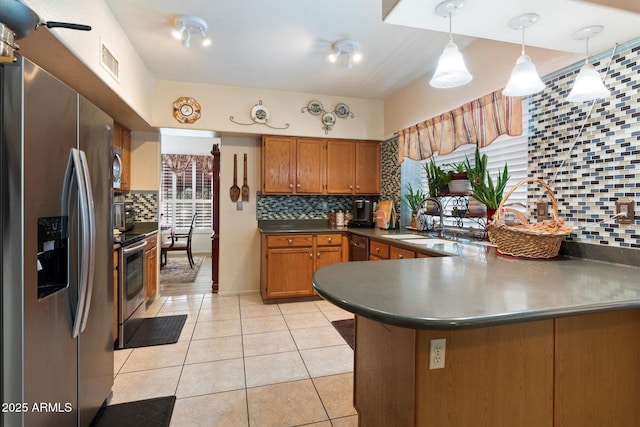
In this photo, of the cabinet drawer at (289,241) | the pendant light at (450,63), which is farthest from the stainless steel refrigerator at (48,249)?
the cabinet drawer at (289,241)

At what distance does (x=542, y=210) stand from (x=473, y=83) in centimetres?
129

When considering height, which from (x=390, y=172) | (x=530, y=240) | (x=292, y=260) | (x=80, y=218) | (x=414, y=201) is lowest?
(x=292, y=260)

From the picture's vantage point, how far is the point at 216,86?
3.78m

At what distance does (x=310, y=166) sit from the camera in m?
4.08

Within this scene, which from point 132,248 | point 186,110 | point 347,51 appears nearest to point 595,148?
point 347,51

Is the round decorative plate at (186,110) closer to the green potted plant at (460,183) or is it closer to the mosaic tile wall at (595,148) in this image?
the green potted plant at (460,183)

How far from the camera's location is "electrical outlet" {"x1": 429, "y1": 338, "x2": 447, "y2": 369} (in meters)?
0.99

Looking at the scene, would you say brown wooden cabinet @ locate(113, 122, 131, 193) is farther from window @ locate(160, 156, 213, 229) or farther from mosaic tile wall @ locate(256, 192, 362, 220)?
window @ locate(160, 156, 213, 229)

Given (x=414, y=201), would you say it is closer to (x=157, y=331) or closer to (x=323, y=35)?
(x=323, y=35)

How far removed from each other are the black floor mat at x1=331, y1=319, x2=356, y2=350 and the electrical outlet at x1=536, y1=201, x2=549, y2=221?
5.50 feet

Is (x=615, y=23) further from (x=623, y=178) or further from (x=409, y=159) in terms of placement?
(x=409, y=159)

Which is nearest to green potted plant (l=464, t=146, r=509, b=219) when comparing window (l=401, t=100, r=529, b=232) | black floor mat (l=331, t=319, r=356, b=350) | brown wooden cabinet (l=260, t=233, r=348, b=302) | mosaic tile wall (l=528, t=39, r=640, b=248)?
window (l=401, t=100, r=529, b=232)

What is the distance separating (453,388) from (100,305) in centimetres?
181

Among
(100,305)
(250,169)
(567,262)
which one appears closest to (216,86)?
(250,169)
